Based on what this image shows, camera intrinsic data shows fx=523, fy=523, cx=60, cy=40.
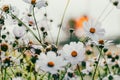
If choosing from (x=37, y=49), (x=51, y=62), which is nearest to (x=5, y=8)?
(x=37, y=49)

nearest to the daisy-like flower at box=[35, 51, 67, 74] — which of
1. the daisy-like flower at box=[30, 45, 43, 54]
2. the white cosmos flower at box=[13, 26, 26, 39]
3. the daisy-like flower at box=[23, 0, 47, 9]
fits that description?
the daisy-like flower at box=[30, 45, 43, 54]

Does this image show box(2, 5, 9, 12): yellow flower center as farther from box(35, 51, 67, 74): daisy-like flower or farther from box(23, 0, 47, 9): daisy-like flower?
box(35, 51, 67, 74): daisy-like flower

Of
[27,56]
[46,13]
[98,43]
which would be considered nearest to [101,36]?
[98,43]

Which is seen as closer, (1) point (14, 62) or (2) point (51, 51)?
(2) point (51, 51)

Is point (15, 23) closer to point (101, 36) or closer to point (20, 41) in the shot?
point (20, 41)

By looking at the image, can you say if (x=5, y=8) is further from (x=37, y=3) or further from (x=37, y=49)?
(x=37, y=49)

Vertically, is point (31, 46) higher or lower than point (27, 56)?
higher

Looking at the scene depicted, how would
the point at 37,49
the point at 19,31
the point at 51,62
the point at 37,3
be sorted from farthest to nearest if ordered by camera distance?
the point at 19,31 < the point at 37,3 < the point at 37,49 < the point at 51,62
